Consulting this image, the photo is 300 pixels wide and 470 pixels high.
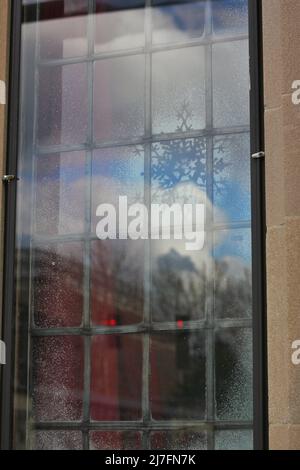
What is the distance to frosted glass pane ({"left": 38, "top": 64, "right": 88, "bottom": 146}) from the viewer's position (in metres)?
3.91

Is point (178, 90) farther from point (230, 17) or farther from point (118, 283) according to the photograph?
point (118, 283)

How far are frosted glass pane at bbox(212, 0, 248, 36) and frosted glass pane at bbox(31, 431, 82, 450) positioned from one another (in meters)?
1.57

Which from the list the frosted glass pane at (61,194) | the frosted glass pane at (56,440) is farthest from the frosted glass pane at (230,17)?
the frosted glass pane at (56,440)

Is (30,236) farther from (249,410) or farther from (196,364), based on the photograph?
(249,410)

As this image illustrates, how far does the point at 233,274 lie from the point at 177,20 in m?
0.99

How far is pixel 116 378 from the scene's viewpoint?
12.1 feet

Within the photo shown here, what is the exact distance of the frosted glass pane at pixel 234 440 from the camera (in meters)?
3.46

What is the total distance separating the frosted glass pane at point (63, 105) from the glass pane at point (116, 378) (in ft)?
2.60

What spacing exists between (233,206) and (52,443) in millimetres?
1095

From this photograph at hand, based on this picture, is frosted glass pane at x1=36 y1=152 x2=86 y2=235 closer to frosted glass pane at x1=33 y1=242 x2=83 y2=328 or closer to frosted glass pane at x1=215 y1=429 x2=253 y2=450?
frosted glass pane at x1=33 y1=242 x2=83 y2=328

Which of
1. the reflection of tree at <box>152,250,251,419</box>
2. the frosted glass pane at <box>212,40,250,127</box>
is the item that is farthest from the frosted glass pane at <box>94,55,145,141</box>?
the reflection of tree at <box>152,250,251,419</box>

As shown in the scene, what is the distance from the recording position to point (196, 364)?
3580 mm

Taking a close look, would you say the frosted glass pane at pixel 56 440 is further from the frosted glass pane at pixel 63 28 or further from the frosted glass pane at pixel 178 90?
the frosted glass pane at pixel 63 28
